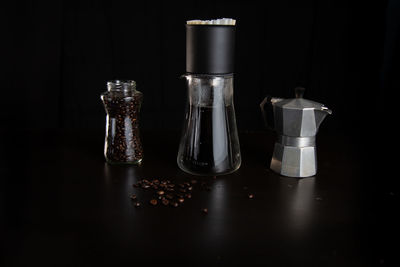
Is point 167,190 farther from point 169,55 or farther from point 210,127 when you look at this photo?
point 169,55

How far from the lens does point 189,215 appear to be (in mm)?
678

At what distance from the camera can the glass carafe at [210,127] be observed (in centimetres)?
82

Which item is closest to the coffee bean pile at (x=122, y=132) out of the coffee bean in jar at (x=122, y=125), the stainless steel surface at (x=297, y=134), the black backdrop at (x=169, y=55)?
the coffee bean in jar at (x=122, y=125)

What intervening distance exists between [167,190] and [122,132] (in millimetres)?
173

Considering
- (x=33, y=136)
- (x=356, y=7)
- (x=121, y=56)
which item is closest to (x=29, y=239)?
(x=33, y=136)

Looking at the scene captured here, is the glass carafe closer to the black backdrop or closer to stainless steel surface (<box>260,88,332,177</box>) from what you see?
stainless steel surface (<box>260,88,332,177</box>)

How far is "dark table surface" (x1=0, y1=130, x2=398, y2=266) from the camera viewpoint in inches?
22.4

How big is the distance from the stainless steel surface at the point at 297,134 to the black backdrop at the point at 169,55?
797 millimetres

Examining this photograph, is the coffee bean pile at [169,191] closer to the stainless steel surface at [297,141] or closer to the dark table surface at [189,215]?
the dark table surface at [189,215]

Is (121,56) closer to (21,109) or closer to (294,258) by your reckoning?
(21,109)

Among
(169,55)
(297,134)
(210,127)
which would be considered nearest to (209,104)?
(210,127)

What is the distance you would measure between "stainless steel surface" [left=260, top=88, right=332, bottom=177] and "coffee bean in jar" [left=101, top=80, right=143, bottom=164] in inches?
10.6

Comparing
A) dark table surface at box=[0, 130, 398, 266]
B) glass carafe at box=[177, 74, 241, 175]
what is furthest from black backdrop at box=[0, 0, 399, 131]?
glass carafe at box=[177, 74, 241, 175]

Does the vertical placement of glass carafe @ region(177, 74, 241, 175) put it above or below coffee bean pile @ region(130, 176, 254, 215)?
above
